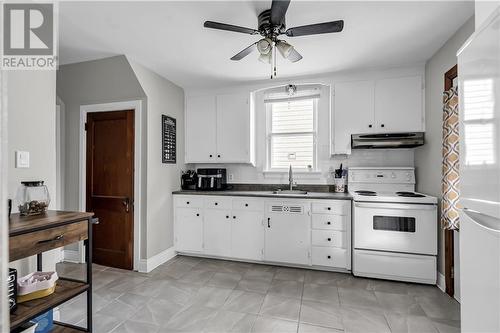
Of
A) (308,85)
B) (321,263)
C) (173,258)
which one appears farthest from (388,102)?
(173,258)

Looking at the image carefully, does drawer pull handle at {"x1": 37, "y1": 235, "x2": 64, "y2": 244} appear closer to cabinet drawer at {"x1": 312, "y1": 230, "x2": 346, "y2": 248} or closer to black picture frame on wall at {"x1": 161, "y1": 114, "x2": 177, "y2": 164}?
black picture frame on wall at {"x1": 161, "y1": 114, "x2": 177, "y2": 164}

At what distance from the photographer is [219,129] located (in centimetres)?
377

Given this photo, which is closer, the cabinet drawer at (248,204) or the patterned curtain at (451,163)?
the patterned curtain at (451,163)

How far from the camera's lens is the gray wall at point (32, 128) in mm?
1705

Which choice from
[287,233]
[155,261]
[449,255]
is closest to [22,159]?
[155,261]

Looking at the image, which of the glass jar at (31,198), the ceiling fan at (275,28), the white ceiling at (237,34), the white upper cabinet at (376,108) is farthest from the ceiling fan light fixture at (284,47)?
the glass jar at (31,198)

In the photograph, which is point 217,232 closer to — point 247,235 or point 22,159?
point 247,235

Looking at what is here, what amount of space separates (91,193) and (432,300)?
160 inches

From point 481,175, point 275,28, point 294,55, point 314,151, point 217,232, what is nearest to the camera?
point 481,175

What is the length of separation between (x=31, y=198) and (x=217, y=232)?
216 cm

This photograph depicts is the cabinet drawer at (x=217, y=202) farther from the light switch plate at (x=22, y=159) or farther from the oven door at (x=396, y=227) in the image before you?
the light switch plate at (x=22, y=159)

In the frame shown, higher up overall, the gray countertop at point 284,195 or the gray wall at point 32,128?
the gray wall at point 32,128

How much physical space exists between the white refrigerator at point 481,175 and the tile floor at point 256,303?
107 centimetres

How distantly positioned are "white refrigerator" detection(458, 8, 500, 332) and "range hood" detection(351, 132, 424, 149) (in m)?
1.86
